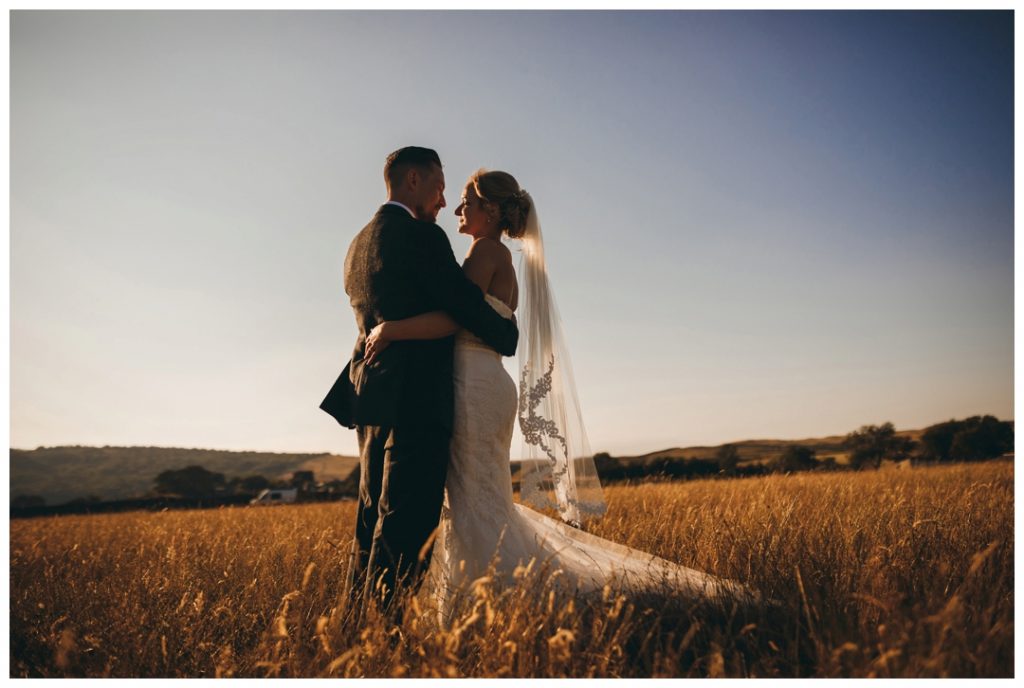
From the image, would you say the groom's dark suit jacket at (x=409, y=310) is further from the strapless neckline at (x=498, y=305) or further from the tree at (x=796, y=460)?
the tree at (x=796, y=460)

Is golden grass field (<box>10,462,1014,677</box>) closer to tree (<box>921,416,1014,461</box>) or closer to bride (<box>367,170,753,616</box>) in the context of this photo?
bride (<box>367,170,753,616</box>)

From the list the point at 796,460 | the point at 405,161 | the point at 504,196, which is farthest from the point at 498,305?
the point at 796,460

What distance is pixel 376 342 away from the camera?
3.35 meters

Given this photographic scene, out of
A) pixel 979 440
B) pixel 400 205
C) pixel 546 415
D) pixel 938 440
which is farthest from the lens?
pixel 938 440

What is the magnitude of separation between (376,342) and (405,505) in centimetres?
83

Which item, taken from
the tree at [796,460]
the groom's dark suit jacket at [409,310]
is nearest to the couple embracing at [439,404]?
the groom's dark suit jacket at [409,310]

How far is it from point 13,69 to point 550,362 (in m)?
3.85

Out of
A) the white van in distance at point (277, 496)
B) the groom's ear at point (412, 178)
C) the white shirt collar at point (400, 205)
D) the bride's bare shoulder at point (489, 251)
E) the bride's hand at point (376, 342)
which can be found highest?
the groom's ear at point (412, 178)

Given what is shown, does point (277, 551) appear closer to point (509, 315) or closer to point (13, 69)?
point (509, 315)

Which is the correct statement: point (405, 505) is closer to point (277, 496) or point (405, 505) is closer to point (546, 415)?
point (546, 415)

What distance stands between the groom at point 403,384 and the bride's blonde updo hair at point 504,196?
349 mm

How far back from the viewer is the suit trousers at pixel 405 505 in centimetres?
324

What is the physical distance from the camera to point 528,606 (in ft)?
8.70

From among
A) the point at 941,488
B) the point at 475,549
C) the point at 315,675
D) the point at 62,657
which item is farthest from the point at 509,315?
the point at 941,488
